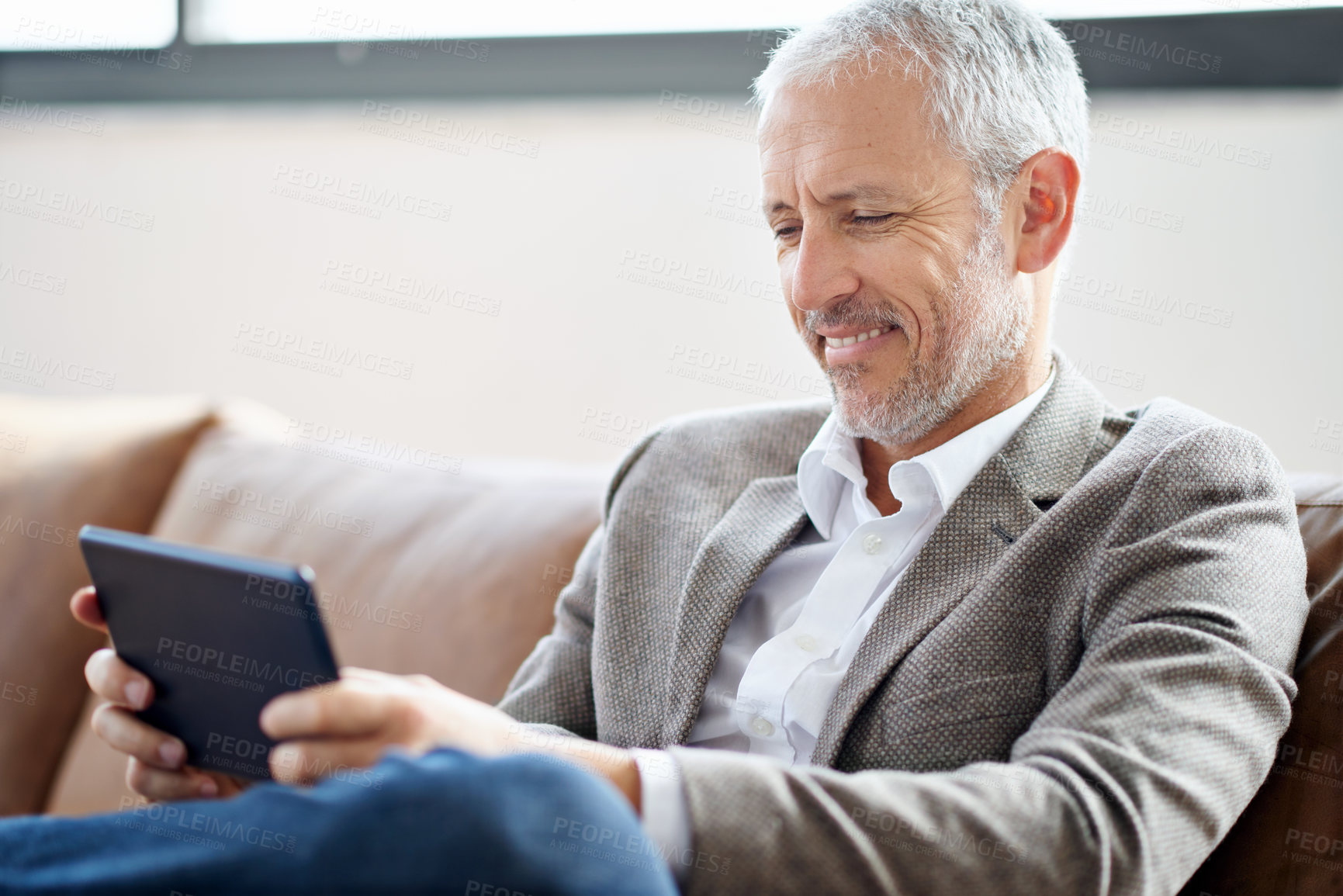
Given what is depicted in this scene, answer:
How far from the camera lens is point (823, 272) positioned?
1.17 metres

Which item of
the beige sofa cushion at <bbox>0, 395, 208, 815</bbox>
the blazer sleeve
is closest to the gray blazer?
the blazer sleeve

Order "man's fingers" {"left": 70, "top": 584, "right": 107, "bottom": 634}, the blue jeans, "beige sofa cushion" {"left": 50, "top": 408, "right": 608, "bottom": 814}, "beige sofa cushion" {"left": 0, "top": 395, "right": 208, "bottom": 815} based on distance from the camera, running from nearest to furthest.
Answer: the blue jeans → "man's fingers" {"left": 70, "top": 584, "right": 107, "bottom": 634} → "beige sofa cushion" {"left": 50, "top": 408, "right": 608, "bottom": 814} → "beige sofa cushion" {"left": 0, "top": 395, "right": 208, "bottom": 815}

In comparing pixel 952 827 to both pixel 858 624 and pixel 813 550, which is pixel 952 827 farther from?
pixel 813 550

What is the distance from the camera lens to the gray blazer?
2.43ft

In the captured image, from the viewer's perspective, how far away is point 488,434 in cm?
217

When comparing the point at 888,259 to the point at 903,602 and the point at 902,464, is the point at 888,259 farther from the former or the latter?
the point at 903,602

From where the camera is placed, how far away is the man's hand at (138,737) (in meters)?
0.98

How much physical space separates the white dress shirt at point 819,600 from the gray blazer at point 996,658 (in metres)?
0.04

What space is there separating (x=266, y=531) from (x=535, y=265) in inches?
29.5

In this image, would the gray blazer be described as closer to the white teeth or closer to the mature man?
the mature man

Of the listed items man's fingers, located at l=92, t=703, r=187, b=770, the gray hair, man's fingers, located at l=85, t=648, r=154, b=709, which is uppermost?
the gray hair

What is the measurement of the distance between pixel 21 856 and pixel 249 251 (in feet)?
6.13

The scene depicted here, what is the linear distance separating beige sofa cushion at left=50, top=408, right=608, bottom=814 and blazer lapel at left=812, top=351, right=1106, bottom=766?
0.55 meters

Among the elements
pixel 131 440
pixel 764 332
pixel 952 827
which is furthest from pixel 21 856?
pixel 764 332
